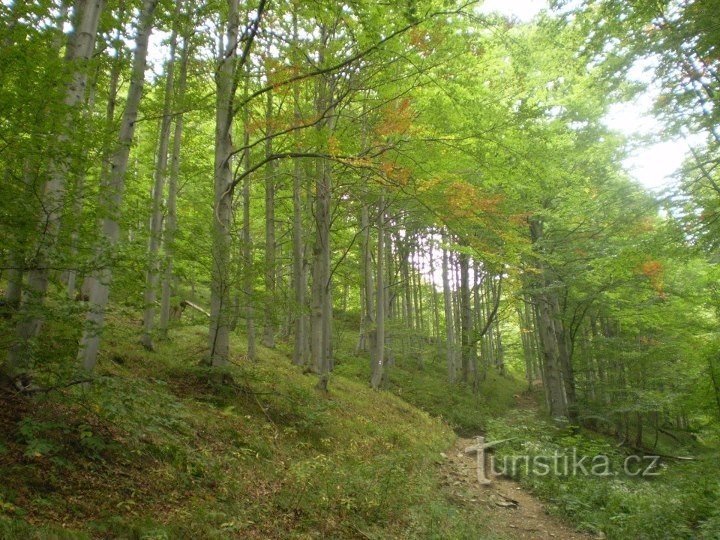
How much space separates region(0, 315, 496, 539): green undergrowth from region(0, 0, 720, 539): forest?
4 centimetres

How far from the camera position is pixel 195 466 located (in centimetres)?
514

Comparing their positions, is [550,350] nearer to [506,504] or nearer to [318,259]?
[506,504]

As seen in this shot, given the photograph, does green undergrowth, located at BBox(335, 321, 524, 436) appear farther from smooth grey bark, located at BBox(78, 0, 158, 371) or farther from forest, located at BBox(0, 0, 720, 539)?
smooth grey bark, located at BBox(78, 0, 158, 371)

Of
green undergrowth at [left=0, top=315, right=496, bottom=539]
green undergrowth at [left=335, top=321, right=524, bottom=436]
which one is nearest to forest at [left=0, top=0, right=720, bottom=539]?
green undergrowth at [left=0, top=315, right=496, bottom=539]

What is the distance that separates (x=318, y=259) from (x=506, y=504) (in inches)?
283

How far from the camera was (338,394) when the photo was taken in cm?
1190

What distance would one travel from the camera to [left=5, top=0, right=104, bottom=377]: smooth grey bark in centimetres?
405

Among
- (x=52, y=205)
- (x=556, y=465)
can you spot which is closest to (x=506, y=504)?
(x=556, y=465)

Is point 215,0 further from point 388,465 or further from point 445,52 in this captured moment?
point 388,465

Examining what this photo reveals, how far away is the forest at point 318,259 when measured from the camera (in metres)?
4.25

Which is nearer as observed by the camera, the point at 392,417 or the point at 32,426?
the point at 32,426

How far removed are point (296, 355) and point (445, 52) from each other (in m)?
9.69

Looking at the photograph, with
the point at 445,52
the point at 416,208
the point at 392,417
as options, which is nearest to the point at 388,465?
the point at 392,417

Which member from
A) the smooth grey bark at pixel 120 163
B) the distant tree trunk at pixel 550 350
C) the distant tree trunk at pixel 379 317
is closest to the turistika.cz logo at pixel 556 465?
the distant tree trunk at pixel 550 350
